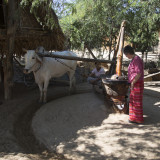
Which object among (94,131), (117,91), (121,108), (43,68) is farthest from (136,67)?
(43,68)

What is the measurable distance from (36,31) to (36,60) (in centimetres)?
139

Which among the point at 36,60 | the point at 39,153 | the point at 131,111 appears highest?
the point at 36,60

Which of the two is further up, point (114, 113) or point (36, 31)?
point (36, 31)

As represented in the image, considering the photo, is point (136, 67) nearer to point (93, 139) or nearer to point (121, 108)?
point (121, 108)

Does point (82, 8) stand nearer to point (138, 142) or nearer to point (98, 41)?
point (98, 41)

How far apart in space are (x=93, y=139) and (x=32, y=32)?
3.89 m

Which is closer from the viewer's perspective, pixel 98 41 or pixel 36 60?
pixel 36 60

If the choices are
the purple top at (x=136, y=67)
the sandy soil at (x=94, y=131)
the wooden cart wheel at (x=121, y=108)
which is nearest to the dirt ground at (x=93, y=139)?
the sandy soil at (x=94, y=131)

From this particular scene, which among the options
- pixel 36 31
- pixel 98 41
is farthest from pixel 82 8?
pixel 36 31

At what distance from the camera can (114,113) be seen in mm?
4035

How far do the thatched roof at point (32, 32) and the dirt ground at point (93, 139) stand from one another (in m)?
2.33

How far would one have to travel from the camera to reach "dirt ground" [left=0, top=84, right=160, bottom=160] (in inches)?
103

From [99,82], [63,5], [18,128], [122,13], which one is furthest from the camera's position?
[122,13]

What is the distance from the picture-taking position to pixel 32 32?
18.2 ft
